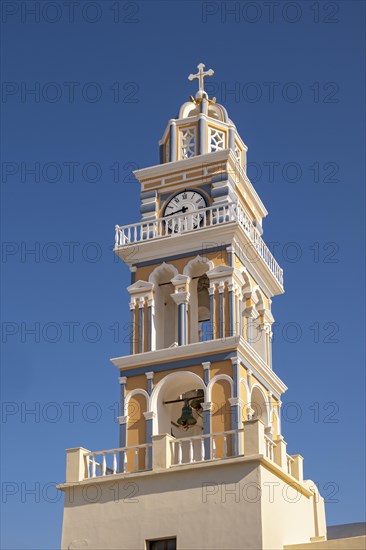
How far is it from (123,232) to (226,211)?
9.01 feet

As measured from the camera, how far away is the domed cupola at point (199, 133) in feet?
94.0

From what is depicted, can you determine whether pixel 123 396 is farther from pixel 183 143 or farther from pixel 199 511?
pixel 183 143

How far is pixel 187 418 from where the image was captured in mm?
25000

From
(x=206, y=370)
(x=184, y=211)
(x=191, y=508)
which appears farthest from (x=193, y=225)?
(x=191, y=508)

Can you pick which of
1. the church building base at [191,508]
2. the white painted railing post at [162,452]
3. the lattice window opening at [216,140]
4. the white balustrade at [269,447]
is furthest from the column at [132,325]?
the lattice window opening at [216,140]

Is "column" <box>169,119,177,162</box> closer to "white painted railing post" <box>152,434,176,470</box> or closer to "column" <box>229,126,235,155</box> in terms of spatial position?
"column" <box>229,126,235,155</box>

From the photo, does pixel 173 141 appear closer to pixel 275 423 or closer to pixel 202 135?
pixel 202 135

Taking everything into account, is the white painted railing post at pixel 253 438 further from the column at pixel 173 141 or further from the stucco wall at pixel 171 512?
the column at pixel 173 141

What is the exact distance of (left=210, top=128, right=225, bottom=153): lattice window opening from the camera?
28812 millimetres

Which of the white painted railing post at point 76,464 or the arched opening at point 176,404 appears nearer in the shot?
the white painted railing post at point 76,464

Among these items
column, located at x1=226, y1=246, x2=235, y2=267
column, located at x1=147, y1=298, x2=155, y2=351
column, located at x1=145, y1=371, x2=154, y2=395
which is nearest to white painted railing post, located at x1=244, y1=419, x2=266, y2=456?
column, located at x1=145, y1=371, x2=154, y2=395

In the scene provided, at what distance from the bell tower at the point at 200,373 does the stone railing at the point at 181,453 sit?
0.03 metres

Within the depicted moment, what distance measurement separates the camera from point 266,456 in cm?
2277

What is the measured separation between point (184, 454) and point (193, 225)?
5856 mm
